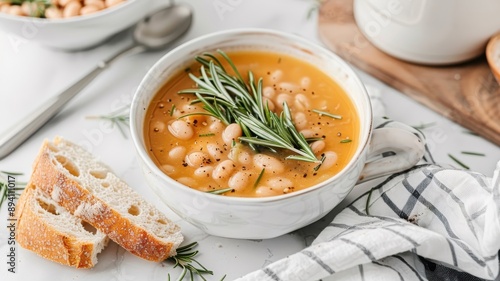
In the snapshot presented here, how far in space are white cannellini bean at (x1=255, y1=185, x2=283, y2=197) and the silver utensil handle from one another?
825 millimetres

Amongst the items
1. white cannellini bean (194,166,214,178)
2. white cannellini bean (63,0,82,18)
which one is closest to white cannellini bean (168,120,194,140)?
white cannellini bean (194,166,214,178)

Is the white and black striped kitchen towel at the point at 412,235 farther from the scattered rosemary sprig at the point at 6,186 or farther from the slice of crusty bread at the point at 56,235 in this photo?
the scattered rosemary sprig at the point at 6,186

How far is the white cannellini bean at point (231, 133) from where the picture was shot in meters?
1.63

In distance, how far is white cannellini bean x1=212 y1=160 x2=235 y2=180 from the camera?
155 cm

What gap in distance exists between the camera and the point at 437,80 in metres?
2.14

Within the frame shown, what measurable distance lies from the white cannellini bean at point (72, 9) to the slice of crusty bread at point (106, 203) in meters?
0.56

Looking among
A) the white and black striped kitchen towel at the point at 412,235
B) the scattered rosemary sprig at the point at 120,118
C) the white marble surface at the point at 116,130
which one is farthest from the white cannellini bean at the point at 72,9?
the white and black striped kitchen towel at the point at 412,235

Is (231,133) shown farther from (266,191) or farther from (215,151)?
(266,191)

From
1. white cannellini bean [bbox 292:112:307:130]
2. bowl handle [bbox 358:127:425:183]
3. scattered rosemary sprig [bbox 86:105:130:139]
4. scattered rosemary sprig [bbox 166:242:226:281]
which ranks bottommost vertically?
scattered rosemary sprig [bbox 166:242:226:281]

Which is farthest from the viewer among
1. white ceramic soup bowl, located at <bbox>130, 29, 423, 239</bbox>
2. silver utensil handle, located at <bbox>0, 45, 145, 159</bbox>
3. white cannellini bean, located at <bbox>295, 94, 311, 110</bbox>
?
silver utensil handle, located at <bbox>0, 45, 145, 159</bbox>

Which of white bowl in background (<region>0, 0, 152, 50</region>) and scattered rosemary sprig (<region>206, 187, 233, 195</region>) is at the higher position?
scattered rosemary sprig (<region>206, 187, 233, 195</region>)

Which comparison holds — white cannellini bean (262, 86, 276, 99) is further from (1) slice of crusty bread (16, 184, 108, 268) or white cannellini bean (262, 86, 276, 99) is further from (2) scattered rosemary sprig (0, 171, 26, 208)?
(2) scattered rosemary sprig (0, 171, 26, 208)

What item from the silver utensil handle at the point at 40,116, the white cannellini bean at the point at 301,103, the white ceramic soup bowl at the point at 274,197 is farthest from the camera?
the silver utensil handle at the point at 40,116

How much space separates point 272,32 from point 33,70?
87 centimetres
